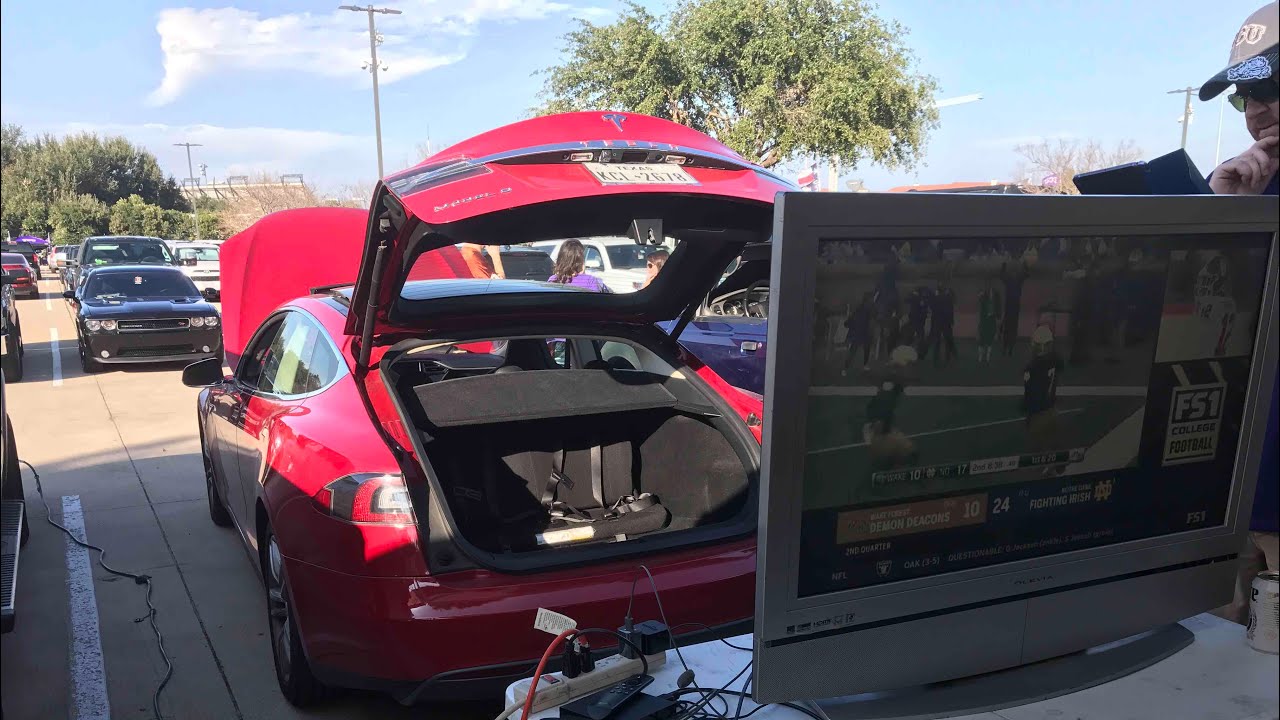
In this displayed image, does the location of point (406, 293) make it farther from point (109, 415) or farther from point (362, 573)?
point (109, 415)

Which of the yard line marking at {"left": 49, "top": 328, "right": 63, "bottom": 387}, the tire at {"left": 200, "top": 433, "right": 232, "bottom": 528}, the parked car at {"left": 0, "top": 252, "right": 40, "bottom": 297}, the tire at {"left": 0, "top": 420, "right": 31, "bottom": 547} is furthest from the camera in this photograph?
the parked car at {"left": 0, "top": 252, "right": 40, "bottom": 297}

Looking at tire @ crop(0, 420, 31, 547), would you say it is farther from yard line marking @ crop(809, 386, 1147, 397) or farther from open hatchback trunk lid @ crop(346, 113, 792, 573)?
yard line marking @ crop(809, 386, 1147, 397)

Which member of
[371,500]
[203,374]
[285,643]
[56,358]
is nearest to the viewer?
[371,500]

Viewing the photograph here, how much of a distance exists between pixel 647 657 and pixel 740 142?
2196cm

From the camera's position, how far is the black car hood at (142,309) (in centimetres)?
1217

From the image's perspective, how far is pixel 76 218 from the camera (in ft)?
168

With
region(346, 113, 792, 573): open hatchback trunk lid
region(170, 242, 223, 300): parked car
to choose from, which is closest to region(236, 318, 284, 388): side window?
region(346, 113, 792, 573): open hatchback trunk lid

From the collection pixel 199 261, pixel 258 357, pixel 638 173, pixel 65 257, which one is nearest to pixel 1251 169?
pixel 638 173

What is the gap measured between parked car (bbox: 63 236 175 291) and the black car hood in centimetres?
731

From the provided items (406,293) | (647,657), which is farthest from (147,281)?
(647,657)

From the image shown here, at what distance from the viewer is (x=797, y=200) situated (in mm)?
1438

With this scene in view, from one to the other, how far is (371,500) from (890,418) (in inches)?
75.5

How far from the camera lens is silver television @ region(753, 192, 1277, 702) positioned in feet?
5.00

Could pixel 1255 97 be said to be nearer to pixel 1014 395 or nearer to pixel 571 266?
pixel 1014 395
